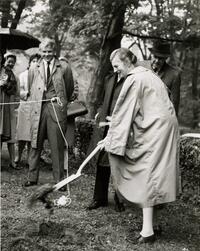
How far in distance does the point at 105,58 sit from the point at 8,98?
3.65 meters

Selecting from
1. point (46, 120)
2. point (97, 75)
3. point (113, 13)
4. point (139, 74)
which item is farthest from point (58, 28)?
point (139, 74)

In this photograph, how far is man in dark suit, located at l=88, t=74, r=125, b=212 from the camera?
603cm

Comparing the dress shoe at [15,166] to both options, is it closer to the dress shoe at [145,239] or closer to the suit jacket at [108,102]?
the suit jacket at [108,102]

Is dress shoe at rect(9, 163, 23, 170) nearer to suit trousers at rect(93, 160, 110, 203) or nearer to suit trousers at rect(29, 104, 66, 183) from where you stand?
suit trousers at rect(29, 104, 66, 183)

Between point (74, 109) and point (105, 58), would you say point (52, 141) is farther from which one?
point (105, 58)

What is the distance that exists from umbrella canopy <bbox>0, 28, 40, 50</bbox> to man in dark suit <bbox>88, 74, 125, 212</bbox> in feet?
10.3

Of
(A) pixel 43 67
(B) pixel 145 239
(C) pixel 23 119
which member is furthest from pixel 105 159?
(C) pixel 23 119

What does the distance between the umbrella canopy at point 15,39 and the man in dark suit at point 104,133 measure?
315cm

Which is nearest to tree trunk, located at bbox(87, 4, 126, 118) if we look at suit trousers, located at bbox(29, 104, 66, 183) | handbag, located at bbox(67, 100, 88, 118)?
handbag, located at bbox(67, 100, 88, 118)

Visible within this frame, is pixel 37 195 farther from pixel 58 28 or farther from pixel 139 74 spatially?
pixel 58 28

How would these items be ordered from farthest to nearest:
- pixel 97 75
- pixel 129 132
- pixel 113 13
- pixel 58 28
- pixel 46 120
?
pixel 58 28
pixel 97 75
pixel 113 13
pixel 46 120
pixel 129 132

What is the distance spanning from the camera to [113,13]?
10297 mm

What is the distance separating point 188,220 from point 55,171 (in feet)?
7.06

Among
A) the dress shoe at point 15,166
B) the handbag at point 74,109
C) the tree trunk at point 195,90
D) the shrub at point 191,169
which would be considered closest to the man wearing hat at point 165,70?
the shrub at point 191,169
